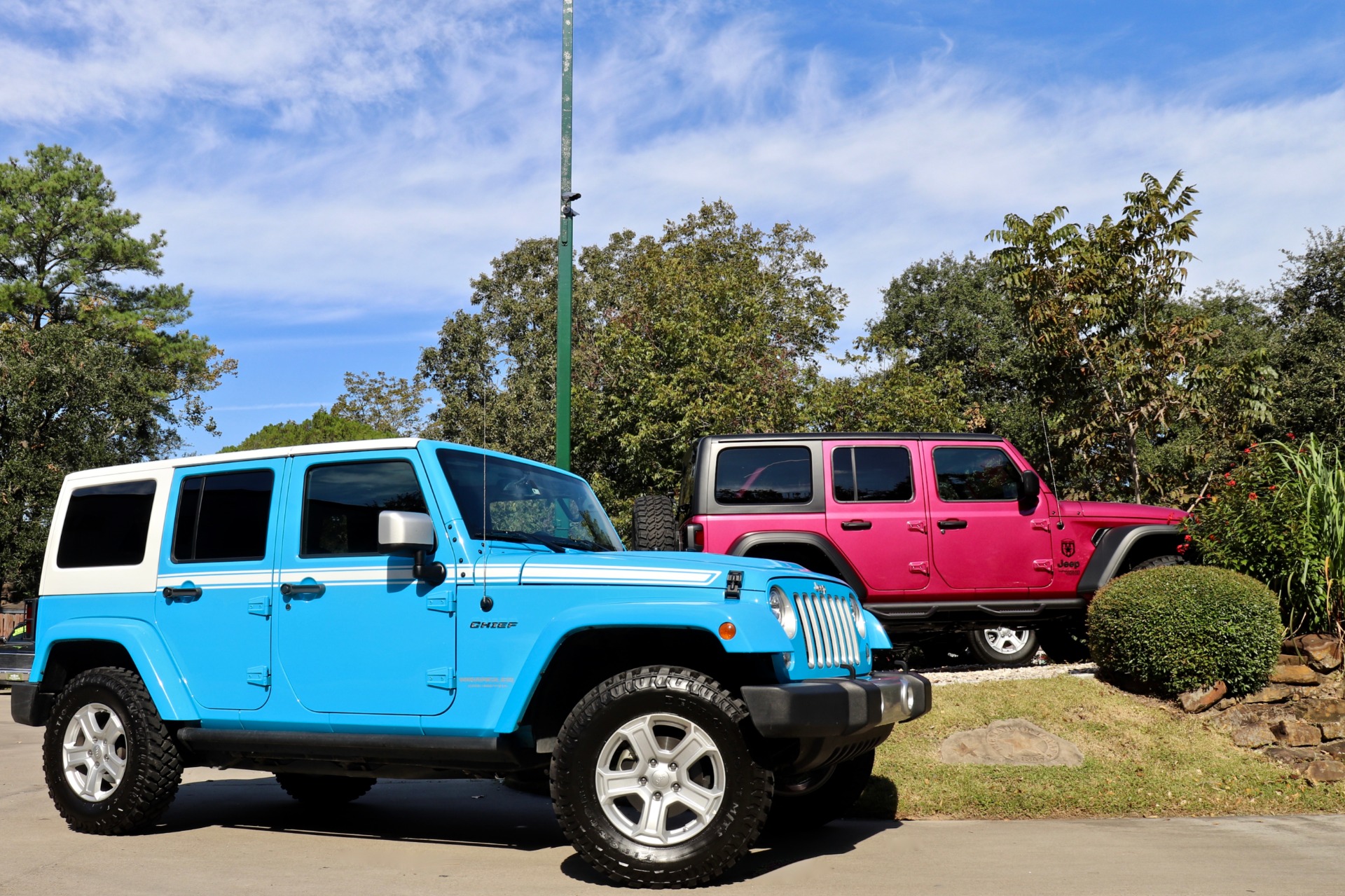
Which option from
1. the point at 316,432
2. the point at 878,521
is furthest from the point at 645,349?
the point at 316,432

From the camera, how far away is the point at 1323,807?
7176 millimetres

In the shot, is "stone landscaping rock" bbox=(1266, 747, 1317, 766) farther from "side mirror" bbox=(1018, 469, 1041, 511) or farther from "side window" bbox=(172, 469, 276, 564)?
"side window" bbox=(172, 469, 276, 564)

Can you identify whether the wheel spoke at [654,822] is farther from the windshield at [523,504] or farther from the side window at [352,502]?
the side window at [352,502]

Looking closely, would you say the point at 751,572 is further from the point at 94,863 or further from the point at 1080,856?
the point at 94,863

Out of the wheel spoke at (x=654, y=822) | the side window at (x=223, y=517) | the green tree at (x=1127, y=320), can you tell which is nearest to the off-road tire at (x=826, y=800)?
the wheel spoke at (x=654, y=822)

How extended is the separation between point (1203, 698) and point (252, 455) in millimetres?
6852

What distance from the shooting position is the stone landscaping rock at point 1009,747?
7.74 metres

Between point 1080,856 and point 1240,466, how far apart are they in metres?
5.67

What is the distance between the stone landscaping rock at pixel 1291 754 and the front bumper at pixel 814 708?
441 cm

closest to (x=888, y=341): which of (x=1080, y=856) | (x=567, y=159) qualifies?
(x=567, y=159)

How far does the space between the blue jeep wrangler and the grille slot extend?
18mm

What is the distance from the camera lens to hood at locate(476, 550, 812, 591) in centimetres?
509

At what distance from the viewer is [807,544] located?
961 centimetres

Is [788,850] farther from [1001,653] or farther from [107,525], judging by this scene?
[1001,653]
